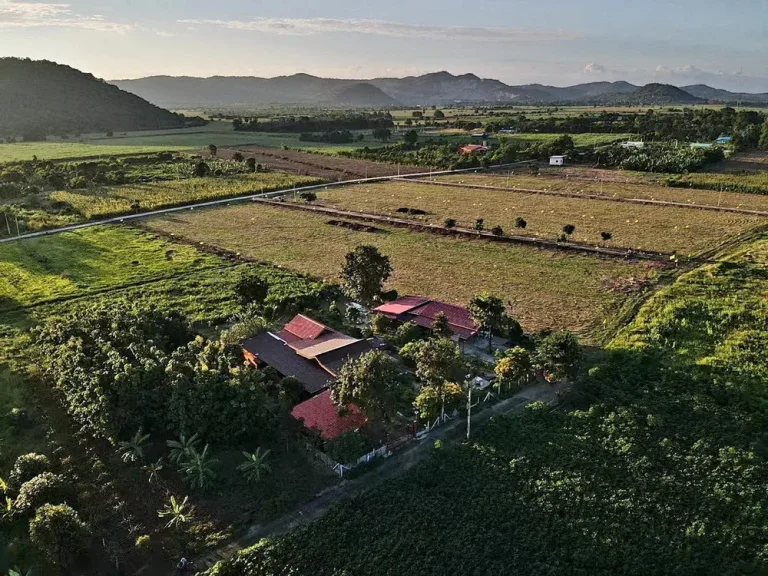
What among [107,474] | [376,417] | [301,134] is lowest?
[107,474]

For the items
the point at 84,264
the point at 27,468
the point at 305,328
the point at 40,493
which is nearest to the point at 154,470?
the point at 40,493

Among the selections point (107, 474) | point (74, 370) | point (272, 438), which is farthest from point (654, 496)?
point (74, 370)

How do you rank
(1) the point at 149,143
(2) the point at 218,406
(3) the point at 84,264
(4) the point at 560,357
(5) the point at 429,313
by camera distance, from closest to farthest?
(2) the point at 218,406 → (4) the point at 560,357 → (5) the point at 429,313 → (3) the point at 84,264 → (1) the point at 149,143

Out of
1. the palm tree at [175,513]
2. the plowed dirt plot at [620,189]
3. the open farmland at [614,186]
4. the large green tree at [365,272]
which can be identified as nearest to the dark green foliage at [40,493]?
the palm tree at [175,513]

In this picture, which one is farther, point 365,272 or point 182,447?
point 365,272

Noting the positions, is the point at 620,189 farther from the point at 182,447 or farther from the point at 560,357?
the point at 182,447

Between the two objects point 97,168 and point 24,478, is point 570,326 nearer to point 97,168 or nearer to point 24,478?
point 24,478

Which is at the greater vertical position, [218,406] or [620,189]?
[620,189]
